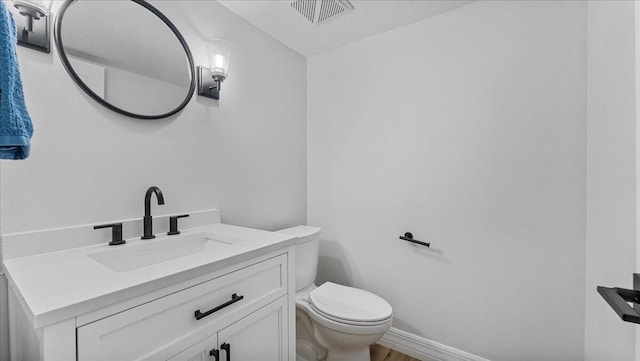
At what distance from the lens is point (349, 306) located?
1493 mm

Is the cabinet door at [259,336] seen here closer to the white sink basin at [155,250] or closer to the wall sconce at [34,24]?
the white sink basin at [155,250]

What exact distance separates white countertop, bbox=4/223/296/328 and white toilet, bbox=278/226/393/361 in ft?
2.08

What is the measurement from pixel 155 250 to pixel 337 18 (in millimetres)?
1668

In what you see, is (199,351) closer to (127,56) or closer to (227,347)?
(227,347)

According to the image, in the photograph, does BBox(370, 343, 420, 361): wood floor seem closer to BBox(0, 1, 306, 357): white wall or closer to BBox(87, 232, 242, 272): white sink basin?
BBox(0, 1, 306, 357): white wall

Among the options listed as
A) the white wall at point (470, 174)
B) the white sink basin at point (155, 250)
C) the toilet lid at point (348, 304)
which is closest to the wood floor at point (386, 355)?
the white wall at point (470, 174)

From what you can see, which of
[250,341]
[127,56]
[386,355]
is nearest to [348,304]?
[386,355]

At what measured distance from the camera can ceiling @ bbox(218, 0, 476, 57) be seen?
156 centimetres

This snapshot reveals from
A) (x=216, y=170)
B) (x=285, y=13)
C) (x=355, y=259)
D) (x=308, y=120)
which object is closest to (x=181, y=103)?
(x=216, y=170)

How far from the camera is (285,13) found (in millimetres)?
1652

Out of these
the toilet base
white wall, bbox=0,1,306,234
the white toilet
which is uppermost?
white wall, bbox=0,1,306,234

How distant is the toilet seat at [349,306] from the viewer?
1.34 m

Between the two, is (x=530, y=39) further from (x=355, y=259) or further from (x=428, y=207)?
(x=355, y=259)

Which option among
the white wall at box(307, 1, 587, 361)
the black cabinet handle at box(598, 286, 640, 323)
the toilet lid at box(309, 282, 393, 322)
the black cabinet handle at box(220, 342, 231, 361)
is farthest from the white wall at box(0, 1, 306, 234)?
the black cabinet handle at box(598, 286, 640, 323)
